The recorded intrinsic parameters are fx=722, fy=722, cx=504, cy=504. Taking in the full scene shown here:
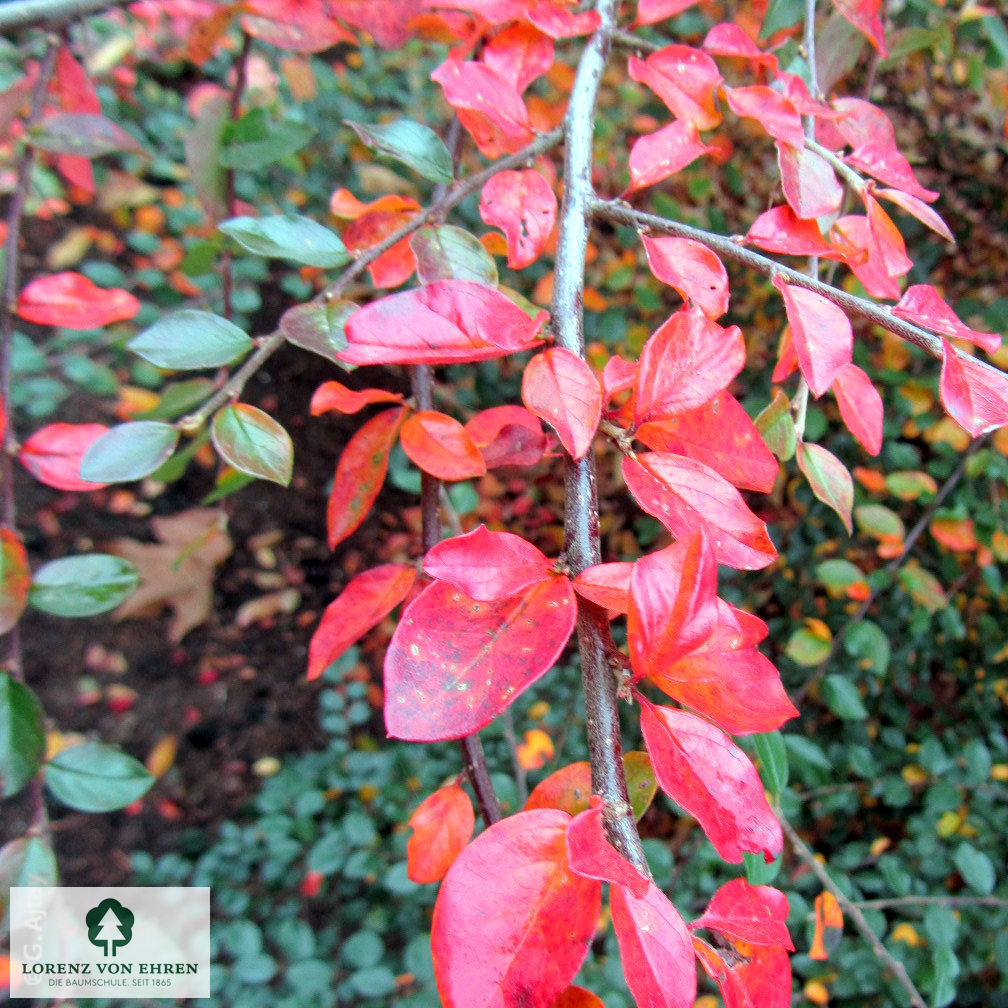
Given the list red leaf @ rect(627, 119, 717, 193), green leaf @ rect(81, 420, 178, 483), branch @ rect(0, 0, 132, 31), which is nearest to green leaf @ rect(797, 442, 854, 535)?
red leaf @ rect(627, 119, 717, 193)

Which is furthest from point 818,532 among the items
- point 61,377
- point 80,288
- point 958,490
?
point 61,377

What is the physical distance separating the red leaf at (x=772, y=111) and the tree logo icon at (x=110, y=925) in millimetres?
993

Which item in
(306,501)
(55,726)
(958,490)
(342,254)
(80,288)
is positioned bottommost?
(55,726)

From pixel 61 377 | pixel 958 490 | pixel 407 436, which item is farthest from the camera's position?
pixel 61 377

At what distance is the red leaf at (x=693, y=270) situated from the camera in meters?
0.43

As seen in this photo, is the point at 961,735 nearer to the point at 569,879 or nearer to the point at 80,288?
the point at 569,879

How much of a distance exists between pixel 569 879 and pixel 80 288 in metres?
0.59

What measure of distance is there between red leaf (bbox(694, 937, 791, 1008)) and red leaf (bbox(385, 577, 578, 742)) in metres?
0.14

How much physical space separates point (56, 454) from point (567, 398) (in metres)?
0.45

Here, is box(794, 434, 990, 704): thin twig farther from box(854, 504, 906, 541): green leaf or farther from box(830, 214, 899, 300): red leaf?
box(830, 214, 899, 300): red leaf

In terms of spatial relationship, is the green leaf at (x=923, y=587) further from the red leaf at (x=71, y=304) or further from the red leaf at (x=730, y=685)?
the red leaf at (x=71, y=304)

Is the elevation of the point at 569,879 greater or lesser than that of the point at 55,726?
greater

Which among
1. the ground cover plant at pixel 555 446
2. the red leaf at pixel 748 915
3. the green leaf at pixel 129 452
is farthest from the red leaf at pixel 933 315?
the green leaf at pixel 129 452

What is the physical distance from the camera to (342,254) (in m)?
0.50
